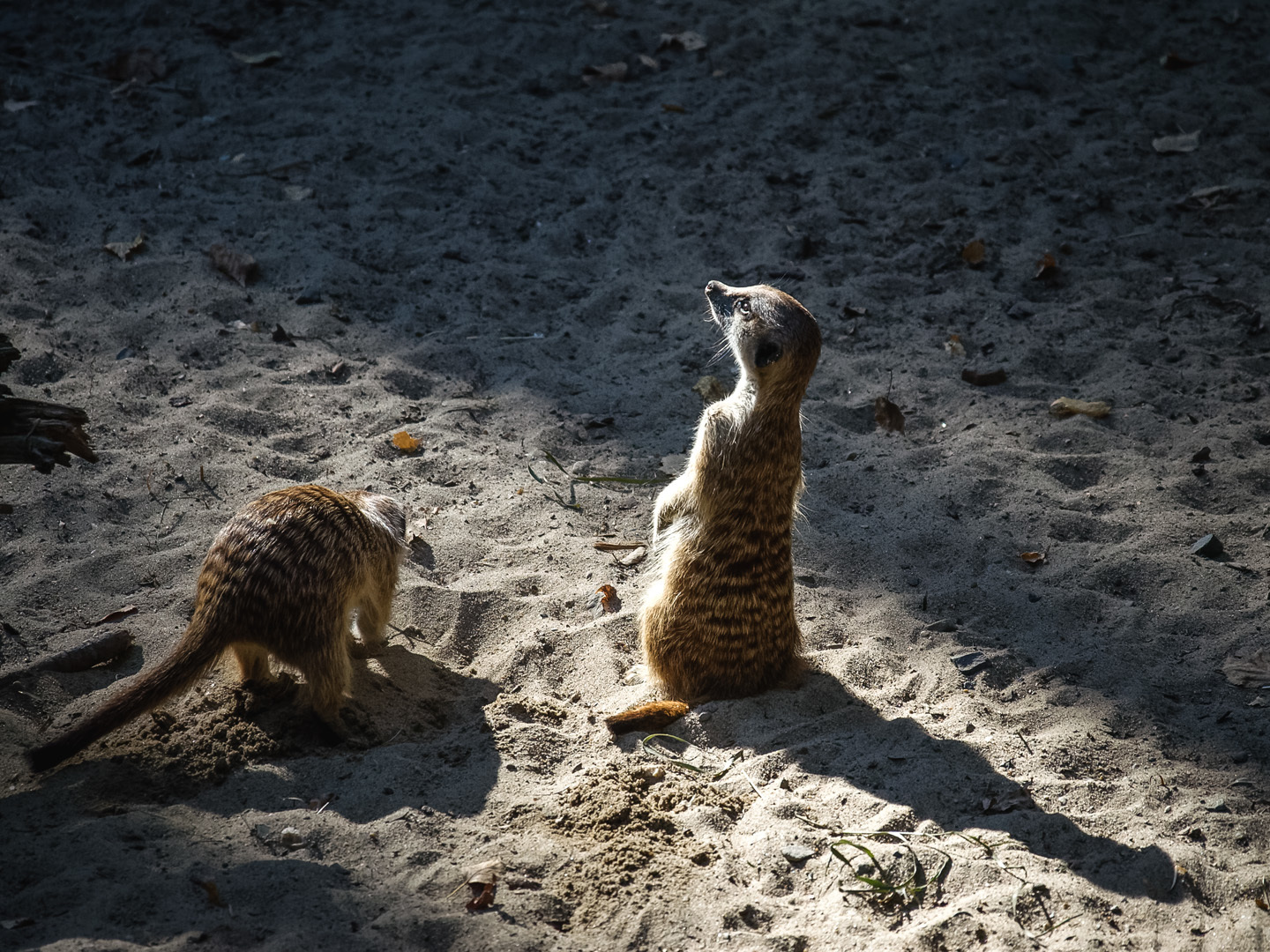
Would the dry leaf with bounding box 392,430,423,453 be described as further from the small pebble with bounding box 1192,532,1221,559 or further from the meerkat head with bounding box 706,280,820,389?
the small pebble with bounding box 1192,532,1221,559

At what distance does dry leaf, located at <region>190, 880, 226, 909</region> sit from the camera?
223cm

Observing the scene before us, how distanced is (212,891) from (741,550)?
1.67m

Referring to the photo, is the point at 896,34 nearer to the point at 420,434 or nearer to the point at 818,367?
the point at 818,367

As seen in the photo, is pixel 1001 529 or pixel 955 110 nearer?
pixel 1001 529

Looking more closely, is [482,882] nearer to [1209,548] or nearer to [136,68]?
[1209,548]

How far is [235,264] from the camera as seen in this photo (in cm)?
492

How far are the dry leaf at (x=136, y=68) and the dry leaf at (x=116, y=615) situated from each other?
433 centimetres

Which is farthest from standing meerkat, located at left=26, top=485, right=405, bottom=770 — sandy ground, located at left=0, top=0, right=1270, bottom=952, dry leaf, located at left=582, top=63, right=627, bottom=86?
dry leaf, located at left=582, top=63, right=627, bottom=86

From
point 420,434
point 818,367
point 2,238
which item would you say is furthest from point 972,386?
point 2,238

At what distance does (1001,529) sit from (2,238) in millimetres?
4826

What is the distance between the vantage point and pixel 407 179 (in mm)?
5648

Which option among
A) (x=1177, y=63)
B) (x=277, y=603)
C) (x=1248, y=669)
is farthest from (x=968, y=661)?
(x=1177, y=63)

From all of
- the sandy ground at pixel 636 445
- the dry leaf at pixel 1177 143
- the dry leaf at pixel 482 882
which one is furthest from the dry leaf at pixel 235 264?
the dry leaf at pixel 1177 143

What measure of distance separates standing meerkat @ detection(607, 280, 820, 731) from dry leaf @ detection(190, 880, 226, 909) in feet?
3.79
